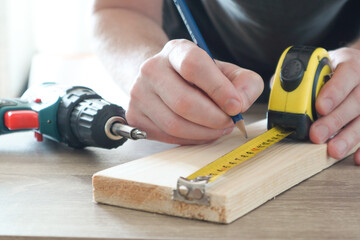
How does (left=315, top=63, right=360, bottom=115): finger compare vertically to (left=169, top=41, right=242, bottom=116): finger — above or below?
below

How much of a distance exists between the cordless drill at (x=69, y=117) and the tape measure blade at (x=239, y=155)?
177 millimetres

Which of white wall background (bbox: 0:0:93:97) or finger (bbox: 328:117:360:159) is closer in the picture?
finger (bbox: 328:117:360:159)

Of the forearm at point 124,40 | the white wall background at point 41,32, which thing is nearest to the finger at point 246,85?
the forearm at point 124,40

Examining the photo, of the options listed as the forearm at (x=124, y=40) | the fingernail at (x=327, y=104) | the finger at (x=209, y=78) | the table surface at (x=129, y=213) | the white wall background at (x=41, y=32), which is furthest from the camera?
the white wall background at (x=41, y=32)

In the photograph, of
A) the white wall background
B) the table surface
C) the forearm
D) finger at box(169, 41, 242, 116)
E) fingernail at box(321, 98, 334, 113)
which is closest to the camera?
the table surface

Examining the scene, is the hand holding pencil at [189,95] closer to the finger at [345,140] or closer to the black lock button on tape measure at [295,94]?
the black lock button on tape measure at [295,94]

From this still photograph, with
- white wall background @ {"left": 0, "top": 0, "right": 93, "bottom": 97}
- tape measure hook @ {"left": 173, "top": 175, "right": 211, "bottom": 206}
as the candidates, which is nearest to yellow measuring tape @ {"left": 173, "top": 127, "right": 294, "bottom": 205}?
tape measure hook @ {"left": 173, "top": 175, "right": 211, "bottom": 206}

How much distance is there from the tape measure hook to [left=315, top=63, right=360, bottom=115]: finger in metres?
0.38

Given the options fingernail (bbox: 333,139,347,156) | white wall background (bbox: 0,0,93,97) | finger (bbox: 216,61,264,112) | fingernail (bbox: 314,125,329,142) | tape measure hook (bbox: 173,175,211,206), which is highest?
finger (bbox: 216,61,264,112)

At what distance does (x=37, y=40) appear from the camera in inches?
143

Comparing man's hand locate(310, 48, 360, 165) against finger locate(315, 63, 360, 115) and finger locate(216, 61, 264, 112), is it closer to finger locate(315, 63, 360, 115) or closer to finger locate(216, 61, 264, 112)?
finger locate(315, 63, 360, 115)

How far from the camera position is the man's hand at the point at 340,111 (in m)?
0.94

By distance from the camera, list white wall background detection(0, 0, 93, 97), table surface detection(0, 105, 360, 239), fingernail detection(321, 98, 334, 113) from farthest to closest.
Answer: white wall background detection(0, 0, 93, 97)
fingernail detection(321, 98, 334, 113)
table surface detection(0, 105, 360, 239)

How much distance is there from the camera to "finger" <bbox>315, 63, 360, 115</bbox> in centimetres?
95
